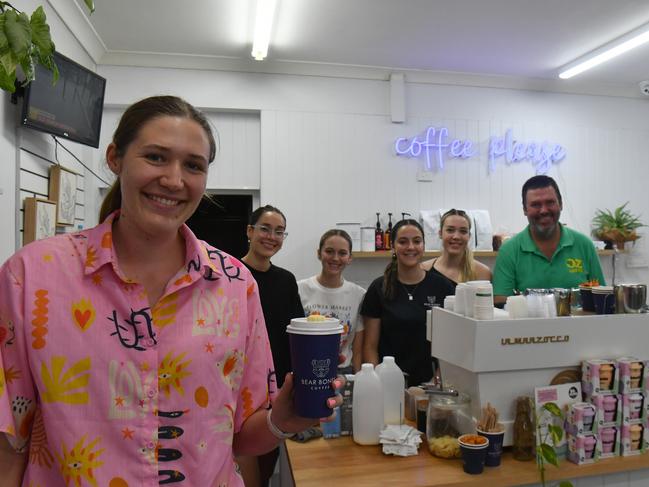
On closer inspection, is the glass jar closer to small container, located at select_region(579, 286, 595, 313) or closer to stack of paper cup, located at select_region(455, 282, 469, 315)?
stack of paper cup, located at select_region(455, 282, 469, 315)

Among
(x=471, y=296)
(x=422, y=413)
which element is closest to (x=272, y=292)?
(x=422, y=413)

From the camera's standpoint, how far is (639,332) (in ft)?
6.68

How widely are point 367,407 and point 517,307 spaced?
72cm

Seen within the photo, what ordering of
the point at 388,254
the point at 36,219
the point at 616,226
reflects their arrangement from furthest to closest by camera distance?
the point at 616,226
the point at 388,254
the point at 36,219

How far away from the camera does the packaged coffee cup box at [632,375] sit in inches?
75.1

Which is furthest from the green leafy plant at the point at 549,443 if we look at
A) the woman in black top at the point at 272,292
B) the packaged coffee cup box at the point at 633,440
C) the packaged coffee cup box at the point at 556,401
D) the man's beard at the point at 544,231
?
the woman in black top at the point at 272,292

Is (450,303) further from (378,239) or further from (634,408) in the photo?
(378,239)

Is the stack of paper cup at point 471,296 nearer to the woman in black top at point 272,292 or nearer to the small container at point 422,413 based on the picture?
the small container at point 422,413

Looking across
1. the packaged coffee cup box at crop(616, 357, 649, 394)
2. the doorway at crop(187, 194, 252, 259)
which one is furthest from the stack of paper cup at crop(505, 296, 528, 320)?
the doorway at crop(187, 194, 252, 259)

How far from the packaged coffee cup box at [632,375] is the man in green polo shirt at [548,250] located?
864 millimetres

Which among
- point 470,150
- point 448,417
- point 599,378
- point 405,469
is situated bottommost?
point 405,469

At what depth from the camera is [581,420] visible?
1807 millimetres

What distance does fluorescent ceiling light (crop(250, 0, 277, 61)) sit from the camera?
3.64 meters

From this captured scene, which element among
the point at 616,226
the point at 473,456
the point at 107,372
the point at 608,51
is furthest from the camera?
the point at 616,226
